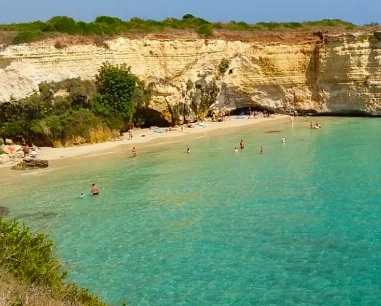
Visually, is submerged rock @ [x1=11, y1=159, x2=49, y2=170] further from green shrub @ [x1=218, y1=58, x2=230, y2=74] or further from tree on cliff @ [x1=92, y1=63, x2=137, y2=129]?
green shrub @ [x1=218, y1=58, x2=230, y2=74]

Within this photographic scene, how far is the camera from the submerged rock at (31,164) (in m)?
29.5

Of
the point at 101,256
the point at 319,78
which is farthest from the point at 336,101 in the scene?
the point at 101,256

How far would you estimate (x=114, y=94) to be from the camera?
123 ft

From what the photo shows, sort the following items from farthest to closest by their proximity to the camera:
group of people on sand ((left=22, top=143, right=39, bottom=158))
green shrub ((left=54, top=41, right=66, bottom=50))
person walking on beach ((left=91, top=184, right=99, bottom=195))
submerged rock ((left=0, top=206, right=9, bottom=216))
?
green shrub ((left=54, top=41, right=66, bottom=50)) < group of people on sand ((left=22, top=143, right=39, bottom=158)) < person walking on beach ((left=91, top=184, right=99, bottom=195)) < submerged rock ((left=0, top=206, right=9, bottom=216))

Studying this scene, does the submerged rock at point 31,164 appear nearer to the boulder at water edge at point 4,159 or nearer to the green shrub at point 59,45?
the boulder at water edge at point 4,159

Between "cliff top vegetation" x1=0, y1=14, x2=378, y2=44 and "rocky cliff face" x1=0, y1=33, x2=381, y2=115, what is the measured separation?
1167mm

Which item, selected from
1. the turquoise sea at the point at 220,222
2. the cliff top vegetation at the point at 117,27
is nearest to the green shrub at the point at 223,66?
the cliff top vegetation at the point at 117,27

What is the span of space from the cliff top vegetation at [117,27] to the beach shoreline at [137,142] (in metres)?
8.61

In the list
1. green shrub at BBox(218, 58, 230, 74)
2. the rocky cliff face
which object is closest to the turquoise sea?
the rocky cliff face

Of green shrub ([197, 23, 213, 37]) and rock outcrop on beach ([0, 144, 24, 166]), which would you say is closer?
rock outcrop on beach ([0, 144, 24, 166])

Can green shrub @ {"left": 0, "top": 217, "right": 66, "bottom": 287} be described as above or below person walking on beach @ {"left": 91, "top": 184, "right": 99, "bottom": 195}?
above

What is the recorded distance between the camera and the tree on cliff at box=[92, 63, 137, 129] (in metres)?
37.4

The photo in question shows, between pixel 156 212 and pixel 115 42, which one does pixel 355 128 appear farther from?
pixel 156 212

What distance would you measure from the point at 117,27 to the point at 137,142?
11540 mm
